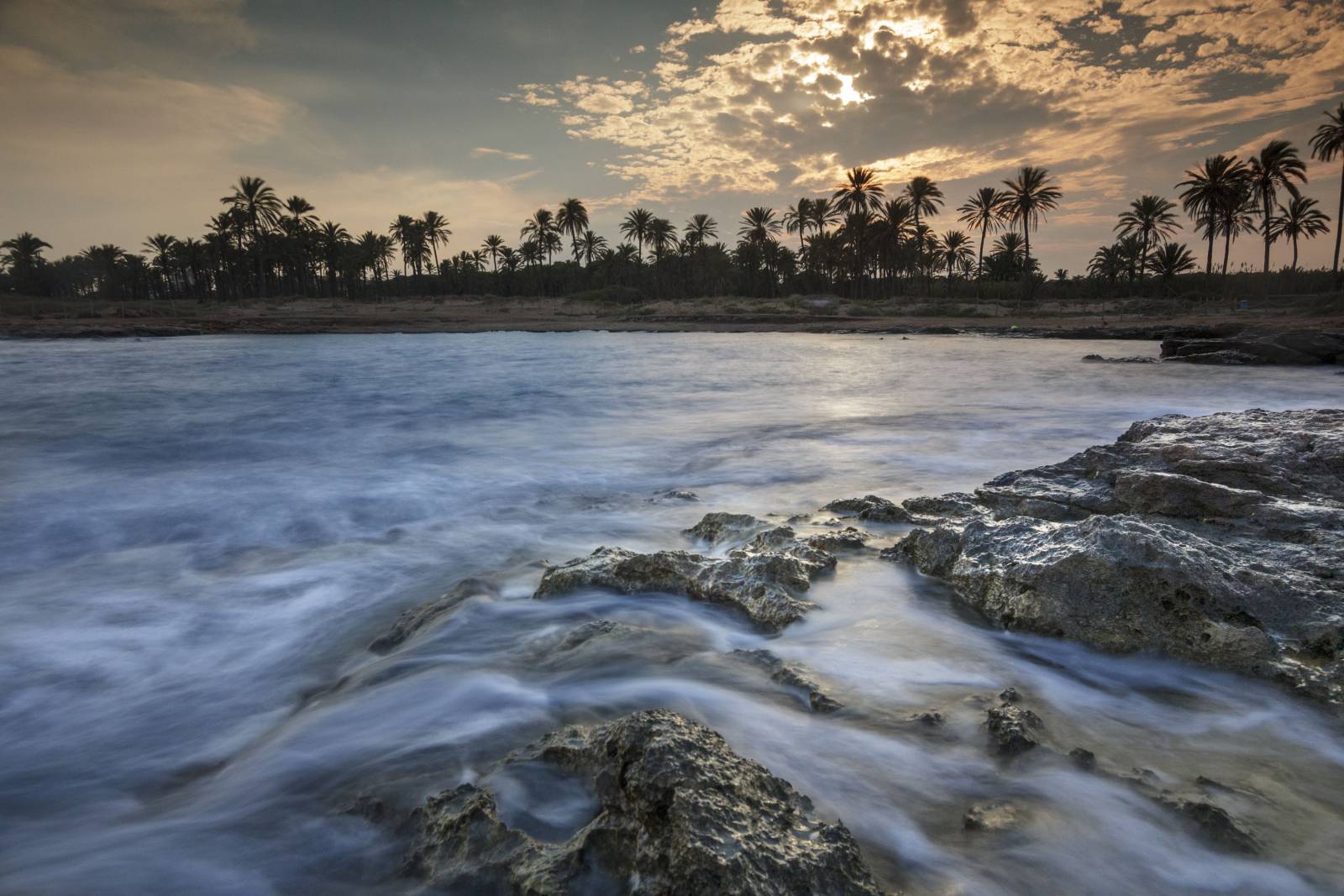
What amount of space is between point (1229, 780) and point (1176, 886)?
548 mm

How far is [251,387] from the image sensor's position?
16.3 meters

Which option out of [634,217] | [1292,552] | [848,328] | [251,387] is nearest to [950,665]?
[1292,552]

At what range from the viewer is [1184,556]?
9.11 feet

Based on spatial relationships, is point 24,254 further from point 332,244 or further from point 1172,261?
point 1172,261

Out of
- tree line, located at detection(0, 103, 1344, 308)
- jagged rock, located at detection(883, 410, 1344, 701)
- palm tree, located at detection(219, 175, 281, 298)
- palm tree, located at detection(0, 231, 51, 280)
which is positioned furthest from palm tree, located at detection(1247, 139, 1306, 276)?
palm tree, located at detection(0, 231, 51, 280)

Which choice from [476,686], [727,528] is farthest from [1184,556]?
[476,686]

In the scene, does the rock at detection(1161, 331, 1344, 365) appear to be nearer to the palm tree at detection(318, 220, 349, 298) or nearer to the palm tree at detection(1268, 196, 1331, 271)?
the palm tree at detection(1268, 196, 1331, 271)

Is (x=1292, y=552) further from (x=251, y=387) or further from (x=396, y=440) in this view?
(x=251, y=387)

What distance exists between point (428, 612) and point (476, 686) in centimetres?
92

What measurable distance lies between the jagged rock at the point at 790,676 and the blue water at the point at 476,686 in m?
0.06

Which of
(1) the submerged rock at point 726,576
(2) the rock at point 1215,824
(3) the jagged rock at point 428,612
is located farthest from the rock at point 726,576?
(2) the rock at point 1215,824

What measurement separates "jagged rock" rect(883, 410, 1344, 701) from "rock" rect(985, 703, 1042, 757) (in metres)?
0.74

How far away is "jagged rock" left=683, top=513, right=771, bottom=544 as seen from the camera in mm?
4309

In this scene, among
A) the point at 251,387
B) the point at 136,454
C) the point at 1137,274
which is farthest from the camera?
the point at 1137,274
